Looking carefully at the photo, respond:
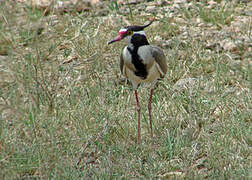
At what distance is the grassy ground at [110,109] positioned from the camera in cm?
328

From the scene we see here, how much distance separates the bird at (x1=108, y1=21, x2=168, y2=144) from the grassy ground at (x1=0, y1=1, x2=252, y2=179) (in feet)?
0.77

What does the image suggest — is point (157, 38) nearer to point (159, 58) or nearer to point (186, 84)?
point (186, 84)

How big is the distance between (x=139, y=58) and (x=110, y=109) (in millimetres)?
550

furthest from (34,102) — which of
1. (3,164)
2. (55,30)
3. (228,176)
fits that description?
(55,30)

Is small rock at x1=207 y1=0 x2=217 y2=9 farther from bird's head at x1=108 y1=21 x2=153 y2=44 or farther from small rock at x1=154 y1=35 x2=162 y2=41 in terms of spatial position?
bird's head at x1=108 y1=21 x2=153 y2=44

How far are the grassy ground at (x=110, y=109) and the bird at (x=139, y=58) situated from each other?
0.24 metres

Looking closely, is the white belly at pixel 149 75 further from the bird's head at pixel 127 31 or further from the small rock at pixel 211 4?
the small rock at pixel 211 4

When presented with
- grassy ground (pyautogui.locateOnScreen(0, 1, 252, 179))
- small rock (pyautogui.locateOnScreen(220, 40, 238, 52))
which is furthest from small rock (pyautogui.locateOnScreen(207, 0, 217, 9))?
small rock (pyautogui.locateOnScreen(220, 40, 238, 52))

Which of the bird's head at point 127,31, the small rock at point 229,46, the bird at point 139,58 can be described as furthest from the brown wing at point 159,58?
the small rock at point 229,46

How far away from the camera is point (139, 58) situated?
3.84 meters

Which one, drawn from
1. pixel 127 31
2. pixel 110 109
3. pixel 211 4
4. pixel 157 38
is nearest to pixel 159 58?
pixel 127 31

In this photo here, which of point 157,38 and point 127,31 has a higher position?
point 127,31

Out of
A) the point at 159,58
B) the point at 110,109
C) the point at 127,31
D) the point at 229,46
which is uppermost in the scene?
Result: the point at 127,31

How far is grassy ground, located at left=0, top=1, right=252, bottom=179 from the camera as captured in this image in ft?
10.8
